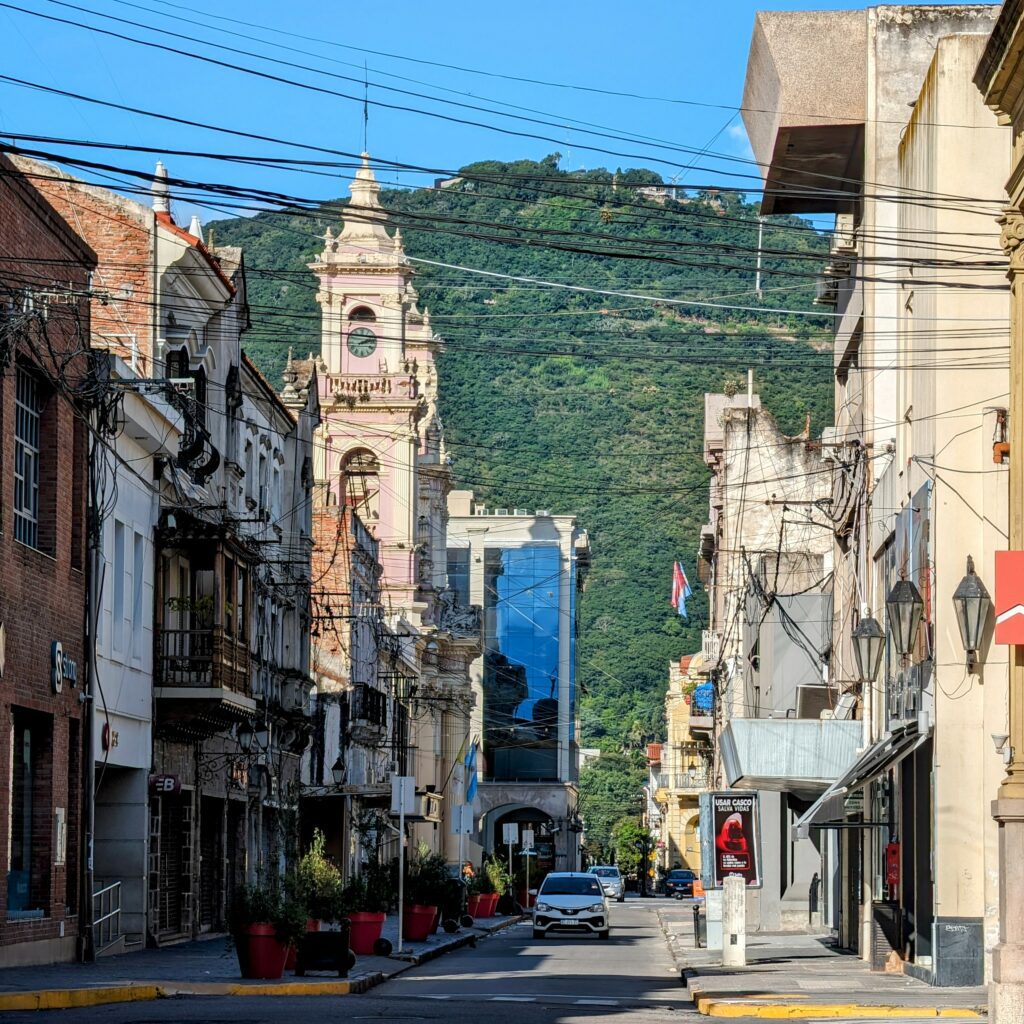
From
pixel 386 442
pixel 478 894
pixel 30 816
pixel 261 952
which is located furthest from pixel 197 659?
pixel 386 442

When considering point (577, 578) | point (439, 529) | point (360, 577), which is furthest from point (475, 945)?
point (577, 578)

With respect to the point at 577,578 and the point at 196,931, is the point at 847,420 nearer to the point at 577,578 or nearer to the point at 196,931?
the point at 196,931

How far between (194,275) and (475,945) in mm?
14141

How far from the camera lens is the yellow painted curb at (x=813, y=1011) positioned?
20172 mm

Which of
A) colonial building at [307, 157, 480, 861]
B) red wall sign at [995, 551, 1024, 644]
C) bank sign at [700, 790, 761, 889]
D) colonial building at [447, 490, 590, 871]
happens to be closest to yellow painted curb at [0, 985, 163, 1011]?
red wall sign at [995, 551, 1024, 644]

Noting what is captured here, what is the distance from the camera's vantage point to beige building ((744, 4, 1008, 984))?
24.1 metres

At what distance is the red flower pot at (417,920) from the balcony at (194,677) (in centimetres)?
514

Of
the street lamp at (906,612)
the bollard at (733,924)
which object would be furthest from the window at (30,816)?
the street lamp at (906,612)

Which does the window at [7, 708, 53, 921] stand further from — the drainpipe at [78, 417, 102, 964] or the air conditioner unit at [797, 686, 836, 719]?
the air conditioner unit at [797, 686, 836, 719]

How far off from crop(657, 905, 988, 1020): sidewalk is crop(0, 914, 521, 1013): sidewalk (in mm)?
4289

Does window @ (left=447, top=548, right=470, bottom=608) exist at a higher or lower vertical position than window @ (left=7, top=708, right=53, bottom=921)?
higher

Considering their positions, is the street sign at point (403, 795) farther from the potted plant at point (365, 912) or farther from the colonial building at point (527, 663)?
the colonial building at point (527, 663)

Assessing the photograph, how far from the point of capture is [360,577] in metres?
62.2

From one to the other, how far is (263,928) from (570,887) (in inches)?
885
